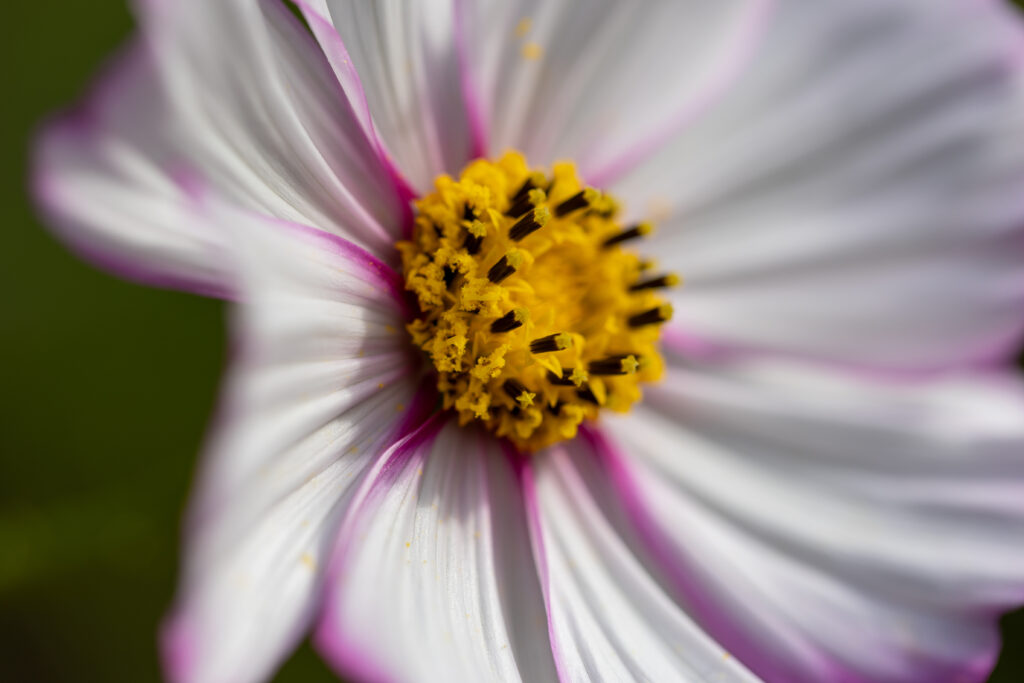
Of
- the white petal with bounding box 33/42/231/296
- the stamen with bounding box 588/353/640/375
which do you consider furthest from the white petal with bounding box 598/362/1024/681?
the white petal with bounding box 33/42/231/296

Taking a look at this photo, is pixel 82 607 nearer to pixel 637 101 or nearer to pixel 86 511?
pixel 86 511

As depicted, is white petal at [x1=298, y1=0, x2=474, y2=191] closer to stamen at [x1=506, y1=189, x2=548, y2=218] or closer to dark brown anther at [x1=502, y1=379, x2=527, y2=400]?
stamen at [x1=506, y1=189, x2=548, y2=218]

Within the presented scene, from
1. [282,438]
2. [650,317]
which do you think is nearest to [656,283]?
[650,317]

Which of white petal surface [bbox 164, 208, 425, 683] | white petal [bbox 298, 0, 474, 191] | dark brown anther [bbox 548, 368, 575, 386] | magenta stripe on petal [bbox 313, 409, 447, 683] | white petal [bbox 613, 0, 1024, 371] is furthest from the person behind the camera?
white petal [bbox 613, 0, 1024, 371]

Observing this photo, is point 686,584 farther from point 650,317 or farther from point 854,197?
point 854,197

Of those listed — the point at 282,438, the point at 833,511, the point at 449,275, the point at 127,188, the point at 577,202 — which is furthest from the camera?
the point at 833,511

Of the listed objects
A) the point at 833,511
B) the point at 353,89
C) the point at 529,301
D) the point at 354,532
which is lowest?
the point at 833,511

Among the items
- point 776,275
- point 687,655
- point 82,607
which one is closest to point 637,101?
point 776,275
